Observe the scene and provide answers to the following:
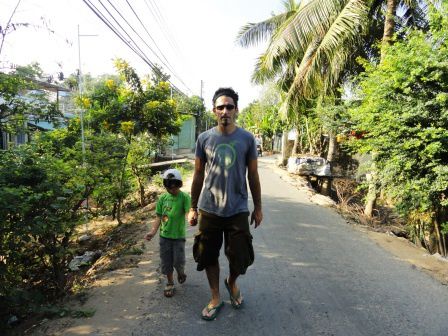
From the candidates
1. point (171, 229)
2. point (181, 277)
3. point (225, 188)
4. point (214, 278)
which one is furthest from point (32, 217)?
point (225, 188)

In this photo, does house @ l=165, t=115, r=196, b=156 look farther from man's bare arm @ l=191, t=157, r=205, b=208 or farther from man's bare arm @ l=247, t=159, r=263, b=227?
man's bare arm @ l=247, t=159, r=263, b=227

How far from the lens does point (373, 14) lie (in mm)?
9477

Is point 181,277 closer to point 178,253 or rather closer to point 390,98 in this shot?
point 178,253

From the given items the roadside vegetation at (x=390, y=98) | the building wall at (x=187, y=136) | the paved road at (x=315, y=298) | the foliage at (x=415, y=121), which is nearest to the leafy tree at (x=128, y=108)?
the paved road at (x=315, y=298)

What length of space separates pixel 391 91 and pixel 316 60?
419cm

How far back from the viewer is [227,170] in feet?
9.02

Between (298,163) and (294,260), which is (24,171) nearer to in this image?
(294,260)

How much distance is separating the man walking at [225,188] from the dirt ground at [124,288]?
0.77 m

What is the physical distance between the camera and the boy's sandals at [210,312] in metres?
2.86

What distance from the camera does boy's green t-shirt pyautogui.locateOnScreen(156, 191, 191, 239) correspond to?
10.8 ft

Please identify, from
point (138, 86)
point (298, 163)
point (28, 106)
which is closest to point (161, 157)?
point (298, 163)

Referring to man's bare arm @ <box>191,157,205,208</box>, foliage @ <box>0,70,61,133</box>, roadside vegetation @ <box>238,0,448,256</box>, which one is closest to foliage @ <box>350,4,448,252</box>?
roadside vegetation @ <box>238,0,448,256</box>

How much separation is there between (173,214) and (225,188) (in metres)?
0.82

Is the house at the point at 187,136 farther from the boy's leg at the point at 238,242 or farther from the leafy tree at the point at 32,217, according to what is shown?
the boy's leg at the point at 238,242
